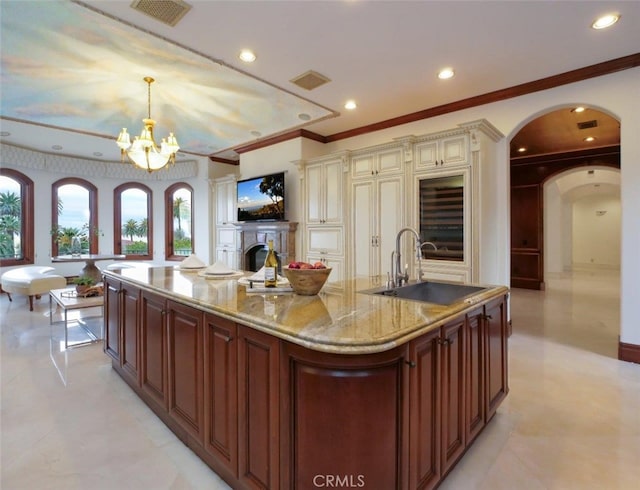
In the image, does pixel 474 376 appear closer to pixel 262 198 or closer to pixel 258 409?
pixel 258 409

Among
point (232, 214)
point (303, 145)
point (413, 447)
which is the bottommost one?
point (413, 447)

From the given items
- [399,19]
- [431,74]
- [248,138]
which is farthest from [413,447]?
[248,138]

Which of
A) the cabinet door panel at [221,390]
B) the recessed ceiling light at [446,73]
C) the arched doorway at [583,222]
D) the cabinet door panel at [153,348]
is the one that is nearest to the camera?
the cabinet door panel at [221,390]

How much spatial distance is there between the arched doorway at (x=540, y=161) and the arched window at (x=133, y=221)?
27.7 ft

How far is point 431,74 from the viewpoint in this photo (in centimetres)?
360

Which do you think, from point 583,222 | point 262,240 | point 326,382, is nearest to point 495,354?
point 326,382

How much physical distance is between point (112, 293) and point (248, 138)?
3941 millimetres

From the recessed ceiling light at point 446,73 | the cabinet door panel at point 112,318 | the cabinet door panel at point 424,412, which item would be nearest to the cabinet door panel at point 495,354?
the cabinet door panel at point 424,412

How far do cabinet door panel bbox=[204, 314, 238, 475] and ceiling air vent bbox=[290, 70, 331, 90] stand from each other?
299cm

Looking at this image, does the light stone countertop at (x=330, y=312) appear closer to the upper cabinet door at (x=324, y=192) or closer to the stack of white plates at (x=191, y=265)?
the stack of white plates at (x=191, y=265)

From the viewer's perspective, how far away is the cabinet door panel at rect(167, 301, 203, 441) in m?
1.75

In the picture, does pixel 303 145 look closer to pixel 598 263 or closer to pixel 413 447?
pixel 413 447

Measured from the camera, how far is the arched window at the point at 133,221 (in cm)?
840

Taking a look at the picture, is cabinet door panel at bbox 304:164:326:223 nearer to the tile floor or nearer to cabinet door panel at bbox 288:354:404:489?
the tile floor
